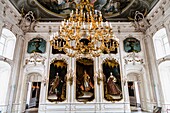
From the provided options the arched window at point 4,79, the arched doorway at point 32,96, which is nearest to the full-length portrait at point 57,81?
the arched window at point 4,79

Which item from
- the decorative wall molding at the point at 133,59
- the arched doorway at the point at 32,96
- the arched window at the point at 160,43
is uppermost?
the arched window at the point at 160,43

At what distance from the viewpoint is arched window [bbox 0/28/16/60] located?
848 centimetres

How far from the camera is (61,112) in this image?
816 cm

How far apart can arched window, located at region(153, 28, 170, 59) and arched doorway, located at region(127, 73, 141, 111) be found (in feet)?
7.58

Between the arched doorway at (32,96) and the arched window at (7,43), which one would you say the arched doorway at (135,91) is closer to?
the arched doorway at (32,96)

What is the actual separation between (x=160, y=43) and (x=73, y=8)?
6.64 metres

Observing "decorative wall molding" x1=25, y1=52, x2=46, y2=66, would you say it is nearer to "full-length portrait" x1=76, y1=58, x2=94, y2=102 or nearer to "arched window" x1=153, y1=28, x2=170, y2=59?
"full-length portrait" x1=76, y1=58, x2=94, y2=102

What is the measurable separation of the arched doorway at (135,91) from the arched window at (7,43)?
8.75m

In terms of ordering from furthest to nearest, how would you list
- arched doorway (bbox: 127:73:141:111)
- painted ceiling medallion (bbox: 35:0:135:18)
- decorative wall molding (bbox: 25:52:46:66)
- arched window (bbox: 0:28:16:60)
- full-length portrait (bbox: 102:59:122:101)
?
arched doorway (bbox: 127:73:141:111), painted ceiling medallion (bbox: 35:0:135:18), decorative wall molding (bbox: 25:52:46:66), full-length portrait (bbox: 102:59:122:101), arched window (bbox: 0:28:16:60)

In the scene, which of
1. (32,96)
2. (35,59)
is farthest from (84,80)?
(32,96)

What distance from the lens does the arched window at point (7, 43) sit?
848cm

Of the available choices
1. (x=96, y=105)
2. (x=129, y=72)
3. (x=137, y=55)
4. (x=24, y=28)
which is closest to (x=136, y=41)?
(x=137, y=55)

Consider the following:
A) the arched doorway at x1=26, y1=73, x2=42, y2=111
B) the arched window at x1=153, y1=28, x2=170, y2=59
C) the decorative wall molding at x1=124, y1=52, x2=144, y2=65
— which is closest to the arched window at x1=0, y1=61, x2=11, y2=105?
the arched doorway at x1=26, y1=73, x2=42, y2=111

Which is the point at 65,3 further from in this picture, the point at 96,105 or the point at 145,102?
the point at 145,102
